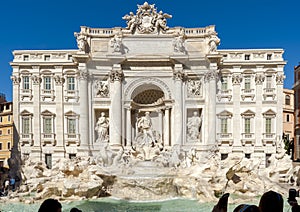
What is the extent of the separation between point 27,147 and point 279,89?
669 inches

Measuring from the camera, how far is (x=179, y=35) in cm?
2077

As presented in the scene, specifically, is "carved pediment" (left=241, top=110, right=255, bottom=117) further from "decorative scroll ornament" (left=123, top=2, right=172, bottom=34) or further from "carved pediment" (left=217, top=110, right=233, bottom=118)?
"decorative scroll ornament" (left=123, top=2, right=172, bottom=34)

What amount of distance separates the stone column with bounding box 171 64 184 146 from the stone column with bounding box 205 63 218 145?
1.85 m

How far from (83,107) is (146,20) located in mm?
7102

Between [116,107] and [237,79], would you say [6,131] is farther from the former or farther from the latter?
[237,79]

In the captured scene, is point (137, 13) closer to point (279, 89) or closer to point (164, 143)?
point (164, 143)

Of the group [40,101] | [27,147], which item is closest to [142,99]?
[40,101]

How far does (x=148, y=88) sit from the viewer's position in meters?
21.4

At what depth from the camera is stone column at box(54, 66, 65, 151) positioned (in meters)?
21.2

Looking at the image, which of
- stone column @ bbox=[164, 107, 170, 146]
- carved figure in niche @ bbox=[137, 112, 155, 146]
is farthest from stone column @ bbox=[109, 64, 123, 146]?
stone column @ bbox=[164, 107, 170, 146]

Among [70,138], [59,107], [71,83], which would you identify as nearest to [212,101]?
[71,83]

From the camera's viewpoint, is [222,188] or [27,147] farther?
[27,147]

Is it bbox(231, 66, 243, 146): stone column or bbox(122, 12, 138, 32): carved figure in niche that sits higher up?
bbox(122, 12, 138, 32): carved figure in niche

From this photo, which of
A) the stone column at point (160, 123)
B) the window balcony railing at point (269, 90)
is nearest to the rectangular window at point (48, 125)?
the stone column at point (160, 123)
